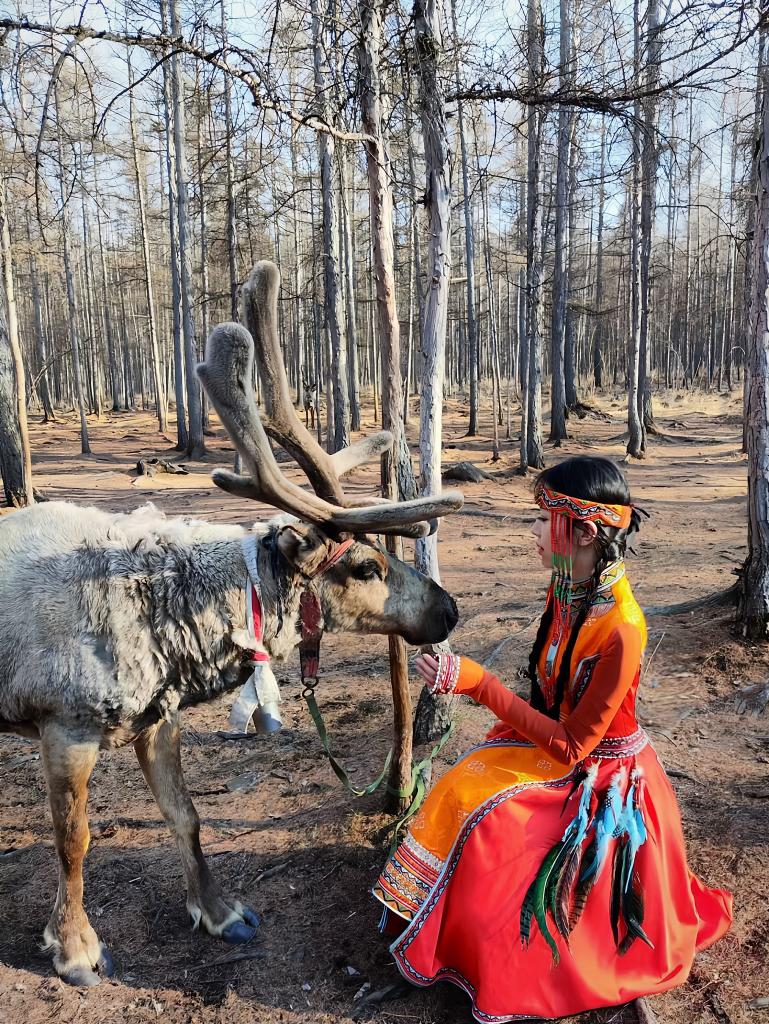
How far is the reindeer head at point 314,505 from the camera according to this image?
8.12 feet

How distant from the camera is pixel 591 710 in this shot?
239 centimetres

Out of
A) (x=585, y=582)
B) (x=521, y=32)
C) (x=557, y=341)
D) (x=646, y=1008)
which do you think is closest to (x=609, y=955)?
(x=646, y=1008)

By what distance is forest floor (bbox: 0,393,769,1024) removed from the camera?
260 cm

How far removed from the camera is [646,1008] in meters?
2.37

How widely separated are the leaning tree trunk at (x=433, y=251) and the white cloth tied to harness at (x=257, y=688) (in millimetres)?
1438

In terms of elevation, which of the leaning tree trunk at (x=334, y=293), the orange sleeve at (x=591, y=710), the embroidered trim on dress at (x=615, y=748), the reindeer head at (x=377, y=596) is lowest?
the embroidered trim on dress at (x=615, y=748)

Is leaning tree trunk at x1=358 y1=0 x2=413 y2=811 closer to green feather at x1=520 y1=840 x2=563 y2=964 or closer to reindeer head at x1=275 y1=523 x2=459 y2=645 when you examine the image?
reindeer head at x1=275 y1=523 x2=459 y2=645

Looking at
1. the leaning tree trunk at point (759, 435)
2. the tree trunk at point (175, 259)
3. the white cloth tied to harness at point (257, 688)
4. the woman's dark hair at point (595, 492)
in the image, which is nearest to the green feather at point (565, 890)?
the woman's dark hair at point (595, 492)

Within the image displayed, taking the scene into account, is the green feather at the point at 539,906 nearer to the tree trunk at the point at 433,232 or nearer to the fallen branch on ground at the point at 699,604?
the tree trunk at the point at 433,232

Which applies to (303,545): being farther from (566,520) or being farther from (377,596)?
(566,520)

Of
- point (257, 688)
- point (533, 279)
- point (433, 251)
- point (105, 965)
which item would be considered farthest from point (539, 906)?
point (533, 279)

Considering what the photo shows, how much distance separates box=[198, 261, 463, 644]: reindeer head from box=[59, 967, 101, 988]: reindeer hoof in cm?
160

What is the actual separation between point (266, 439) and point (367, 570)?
66cm

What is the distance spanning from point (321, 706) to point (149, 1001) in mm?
2401
